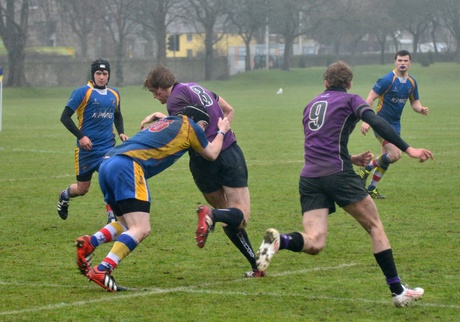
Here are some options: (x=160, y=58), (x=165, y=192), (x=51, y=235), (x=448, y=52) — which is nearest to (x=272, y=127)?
(x=165, y=192)

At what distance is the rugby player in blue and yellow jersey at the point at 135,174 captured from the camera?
7797 mm

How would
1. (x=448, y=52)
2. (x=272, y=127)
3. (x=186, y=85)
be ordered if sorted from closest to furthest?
(x=186, y=85), (x=272, y=127), (x=448, y=52)

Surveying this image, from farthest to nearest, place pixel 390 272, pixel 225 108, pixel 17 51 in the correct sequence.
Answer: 1. pixel 17 51
2. pixel 225 108
3. pixel 390 272

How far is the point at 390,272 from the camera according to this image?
7348mm

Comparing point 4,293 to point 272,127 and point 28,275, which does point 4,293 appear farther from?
point 272,127

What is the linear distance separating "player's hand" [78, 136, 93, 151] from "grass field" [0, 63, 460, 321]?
3.41 feet

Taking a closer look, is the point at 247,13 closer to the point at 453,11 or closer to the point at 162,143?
the point at 453,11

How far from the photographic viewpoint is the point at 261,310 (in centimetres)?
726

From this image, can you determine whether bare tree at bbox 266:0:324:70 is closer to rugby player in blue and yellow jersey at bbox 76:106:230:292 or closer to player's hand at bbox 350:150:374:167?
rugby player in blue and yellow jersey at bbox 76:106:230:292

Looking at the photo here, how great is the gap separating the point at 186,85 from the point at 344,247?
2633 mm

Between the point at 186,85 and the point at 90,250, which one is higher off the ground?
the point at 186,85

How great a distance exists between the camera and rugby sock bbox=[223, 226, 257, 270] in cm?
872

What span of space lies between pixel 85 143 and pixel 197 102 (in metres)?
3.04

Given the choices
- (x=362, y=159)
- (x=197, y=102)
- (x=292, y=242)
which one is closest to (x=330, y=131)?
(x=362, y=159)
